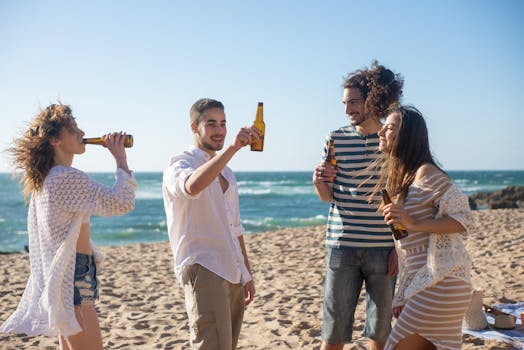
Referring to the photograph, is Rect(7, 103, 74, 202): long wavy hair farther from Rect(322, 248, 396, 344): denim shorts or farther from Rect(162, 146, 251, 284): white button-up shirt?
Rect(322, 248, 396, 344): denim shorts

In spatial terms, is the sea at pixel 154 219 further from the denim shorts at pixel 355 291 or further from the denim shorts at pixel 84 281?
the denim shorts at pixel 84 281

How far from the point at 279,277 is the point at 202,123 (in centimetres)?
602

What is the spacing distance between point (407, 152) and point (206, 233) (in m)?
1.19

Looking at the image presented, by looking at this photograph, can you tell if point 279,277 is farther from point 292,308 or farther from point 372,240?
point 372,240

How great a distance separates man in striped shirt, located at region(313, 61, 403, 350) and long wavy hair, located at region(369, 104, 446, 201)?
637 mm

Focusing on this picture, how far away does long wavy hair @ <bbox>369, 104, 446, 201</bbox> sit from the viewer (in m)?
3.01

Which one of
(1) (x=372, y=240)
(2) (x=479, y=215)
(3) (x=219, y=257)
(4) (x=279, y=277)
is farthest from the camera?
(2) (x=479, y=215)

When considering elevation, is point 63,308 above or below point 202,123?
below

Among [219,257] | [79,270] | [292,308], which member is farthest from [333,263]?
[292,308]

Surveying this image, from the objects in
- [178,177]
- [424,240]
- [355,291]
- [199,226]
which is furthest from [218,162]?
[355,291]

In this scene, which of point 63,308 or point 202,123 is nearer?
point 63,308

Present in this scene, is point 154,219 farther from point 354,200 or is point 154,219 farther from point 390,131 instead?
point 390,131

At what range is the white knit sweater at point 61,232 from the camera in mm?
2943

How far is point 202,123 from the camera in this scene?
10.9ft
